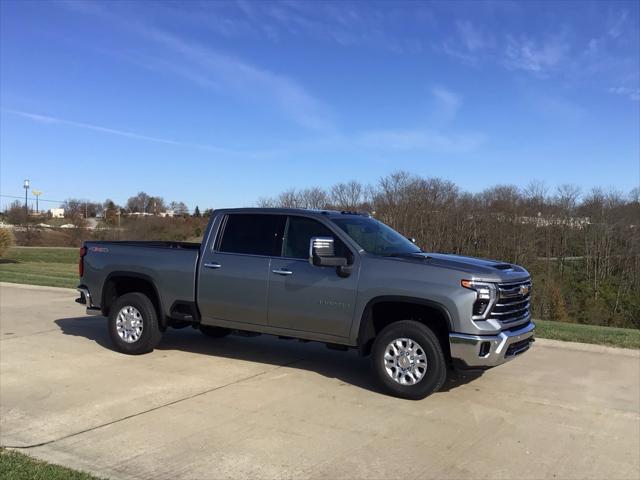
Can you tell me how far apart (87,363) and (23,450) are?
288 cm

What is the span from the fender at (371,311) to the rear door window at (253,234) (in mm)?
1348

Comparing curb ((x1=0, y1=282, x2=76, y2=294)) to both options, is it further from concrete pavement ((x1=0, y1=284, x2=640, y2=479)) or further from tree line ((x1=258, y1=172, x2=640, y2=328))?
tree line ((x1=258, y1=172, x2=640, y2=328))

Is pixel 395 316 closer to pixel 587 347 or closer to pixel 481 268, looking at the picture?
pixel 481 268

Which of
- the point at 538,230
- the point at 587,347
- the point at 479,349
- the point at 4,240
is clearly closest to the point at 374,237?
the point at 479,349

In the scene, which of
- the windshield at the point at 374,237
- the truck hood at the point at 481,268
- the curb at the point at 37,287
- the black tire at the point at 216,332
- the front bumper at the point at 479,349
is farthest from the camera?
the curb at the point at 37,287

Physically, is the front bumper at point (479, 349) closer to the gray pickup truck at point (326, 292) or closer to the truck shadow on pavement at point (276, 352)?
the gray pickup truck at point (326, 292)

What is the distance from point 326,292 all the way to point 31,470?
130 inches

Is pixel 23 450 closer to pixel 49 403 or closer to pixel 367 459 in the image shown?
pixel 49 403

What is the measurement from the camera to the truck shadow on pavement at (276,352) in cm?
676

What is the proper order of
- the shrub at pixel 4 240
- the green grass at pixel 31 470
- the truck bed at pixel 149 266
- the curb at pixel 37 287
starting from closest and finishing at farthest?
1. the green grass at pixel 31 470
2. the truck bed at pixel 149 266
3. the curb at pixel 37 287
4. the shrub at pixel 4 240

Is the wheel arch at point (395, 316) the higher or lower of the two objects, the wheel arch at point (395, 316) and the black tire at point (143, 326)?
the higher

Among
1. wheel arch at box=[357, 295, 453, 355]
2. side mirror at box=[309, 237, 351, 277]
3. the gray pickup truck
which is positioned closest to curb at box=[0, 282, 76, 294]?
the gray pickup truck

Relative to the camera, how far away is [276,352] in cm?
793

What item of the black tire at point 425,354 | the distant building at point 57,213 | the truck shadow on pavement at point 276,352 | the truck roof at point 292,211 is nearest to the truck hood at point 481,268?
the black tire at point 425,354
